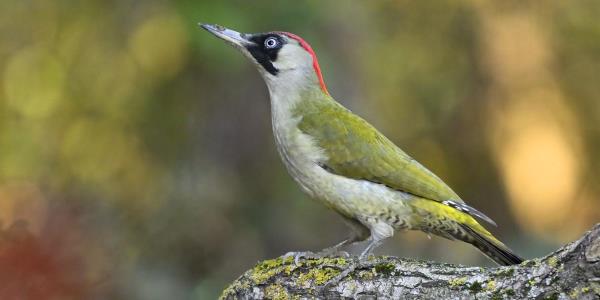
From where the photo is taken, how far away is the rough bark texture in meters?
3.17

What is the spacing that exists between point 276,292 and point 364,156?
1.02 meters

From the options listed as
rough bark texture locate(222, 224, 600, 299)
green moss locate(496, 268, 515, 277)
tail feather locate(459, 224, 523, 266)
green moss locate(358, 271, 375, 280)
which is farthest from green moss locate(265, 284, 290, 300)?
tail feather locate(459, 224, 523, 266)

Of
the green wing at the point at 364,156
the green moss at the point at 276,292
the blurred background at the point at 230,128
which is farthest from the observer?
the blurred background at the point at 230,128

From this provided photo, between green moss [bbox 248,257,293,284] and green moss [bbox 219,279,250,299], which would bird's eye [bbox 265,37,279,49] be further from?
green moss [bbox 219,279,250,299]

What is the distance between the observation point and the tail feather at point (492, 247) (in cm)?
439

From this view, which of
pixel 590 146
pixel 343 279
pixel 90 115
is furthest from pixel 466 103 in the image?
pixel 343 279

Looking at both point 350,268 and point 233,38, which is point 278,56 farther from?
point 350,268

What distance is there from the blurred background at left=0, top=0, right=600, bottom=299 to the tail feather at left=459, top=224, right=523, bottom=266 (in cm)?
223

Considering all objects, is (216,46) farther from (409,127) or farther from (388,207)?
(409,127)

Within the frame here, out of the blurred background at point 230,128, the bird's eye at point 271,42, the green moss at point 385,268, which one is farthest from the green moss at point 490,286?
the blurred background at point 230,128

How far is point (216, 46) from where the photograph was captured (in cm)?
706

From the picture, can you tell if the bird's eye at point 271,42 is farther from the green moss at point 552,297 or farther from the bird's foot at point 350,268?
the green moss at point 552,297

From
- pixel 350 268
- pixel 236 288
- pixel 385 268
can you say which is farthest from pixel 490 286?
pixel 236 288

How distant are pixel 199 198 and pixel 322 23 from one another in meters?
1.80
